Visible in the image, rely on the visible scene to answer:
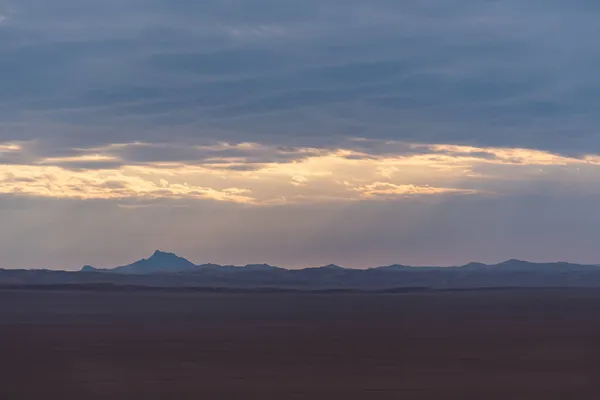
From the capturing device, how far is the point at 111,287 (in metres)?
122

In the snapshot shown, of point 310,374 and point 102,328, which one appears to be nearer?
point 310,374

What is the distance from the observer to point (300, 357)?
107 ft

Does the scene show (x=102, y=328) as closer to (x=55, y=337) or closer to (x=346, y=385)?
(x=55, y=337)

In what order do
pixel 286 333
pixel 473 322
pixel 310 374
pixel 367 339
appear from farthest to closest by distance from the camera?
pixel 473 322 < pixel 286 333 < pixel 367 339 < pixel 310 374

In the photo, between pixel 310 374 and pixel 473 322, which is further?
pixel 473 322

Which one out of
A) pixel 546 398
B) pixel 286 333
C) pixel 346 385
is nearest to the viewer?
pixel 546 398

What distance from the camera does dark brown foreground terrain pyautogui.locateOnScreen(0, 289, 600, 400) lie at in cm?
2467

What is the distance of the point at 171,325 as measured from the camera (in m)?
48.2

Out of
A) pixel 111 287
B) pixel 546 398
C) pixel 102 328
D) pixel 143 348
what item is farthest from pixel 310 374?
pixel 111 287

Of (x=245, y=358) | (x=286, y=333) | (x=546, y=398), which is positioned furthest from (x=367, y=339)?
(x=546, y=398)

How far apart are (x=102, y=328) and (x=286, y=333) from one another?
886 cm

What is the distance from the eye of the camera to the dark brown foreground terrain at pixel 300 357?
24.7m

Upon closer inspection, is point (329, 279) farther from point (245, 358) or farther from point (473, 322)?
point (245, 358)

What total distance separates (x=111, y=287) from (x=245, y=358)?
304 feet
